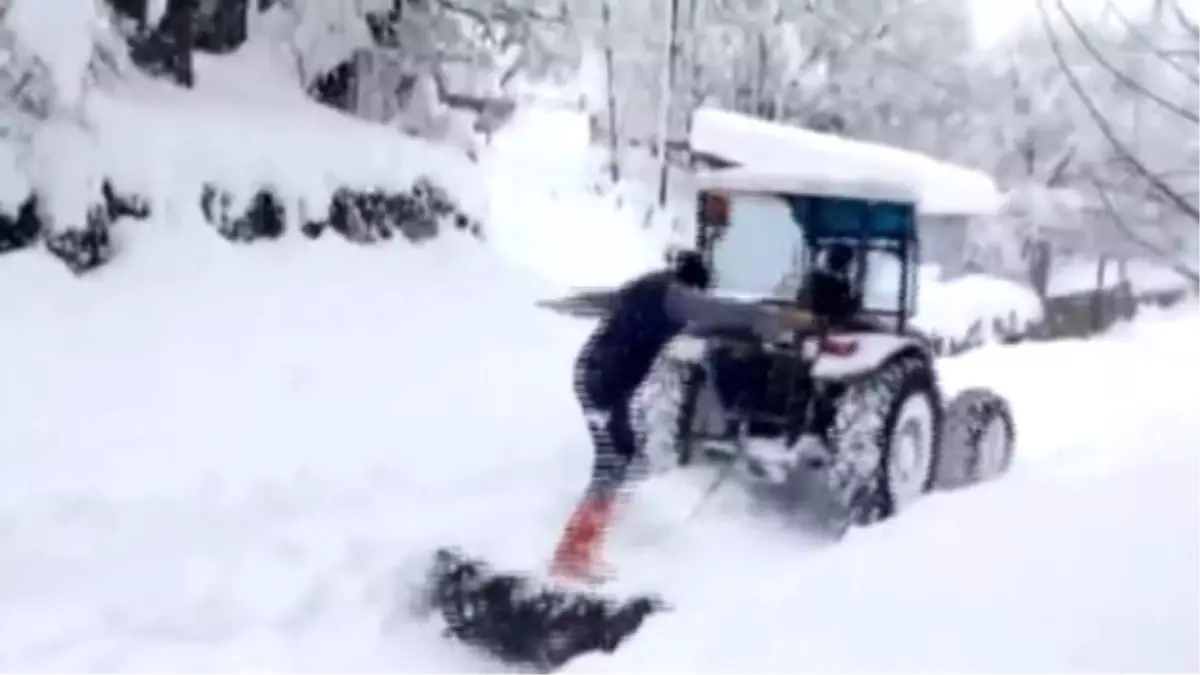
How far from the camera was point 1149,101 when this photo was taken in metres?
1.37

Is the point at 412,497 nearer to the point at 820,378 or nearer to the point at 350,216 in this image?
the point at 350,216

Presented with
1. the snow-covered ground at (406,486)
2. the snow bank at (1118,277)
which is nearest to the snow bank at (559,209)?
the snow-covered ground at (406,486)

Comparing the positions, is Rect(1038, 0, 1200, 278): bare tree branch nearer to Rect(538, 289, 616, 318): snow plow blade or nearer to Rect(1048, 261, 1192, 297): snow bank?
Rect(1048, 261, 1192, 297): snow bank

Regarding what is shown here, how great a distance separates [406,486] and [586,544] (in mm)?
182

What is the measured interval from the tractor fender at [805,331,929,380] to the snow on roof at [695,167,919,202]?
156 mm

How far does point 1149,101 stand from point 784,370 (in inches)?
16.8

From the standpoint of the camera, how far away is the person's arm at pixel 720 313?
4.65ft

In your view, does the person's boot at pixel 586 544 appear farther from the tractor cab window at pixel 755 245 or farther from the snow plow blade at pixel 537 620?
the tractor cab window at pixel 755 245

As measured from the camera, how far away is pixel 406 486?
56.7 inches

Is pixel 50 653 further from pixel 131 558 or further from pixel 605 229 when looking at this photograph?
pixel 605 229

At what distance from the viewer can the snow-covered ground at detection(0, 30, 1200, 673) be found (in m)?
1.33

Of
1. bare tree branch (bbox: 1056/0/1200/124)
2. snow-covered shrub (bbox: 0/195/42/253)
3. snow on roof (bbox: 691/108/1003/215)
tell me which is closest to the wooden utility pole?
snow on roof (bbox: 691/108/1003/215)

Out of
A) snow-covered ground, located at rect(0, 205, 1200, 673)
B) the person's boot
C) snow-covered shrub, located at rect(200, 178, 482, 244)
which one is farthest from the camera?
snow-covered shrub, located at rect(200, 178, 482, 244)

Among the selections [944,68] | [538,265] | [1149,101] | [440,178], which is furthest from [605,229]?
[1149,101]
